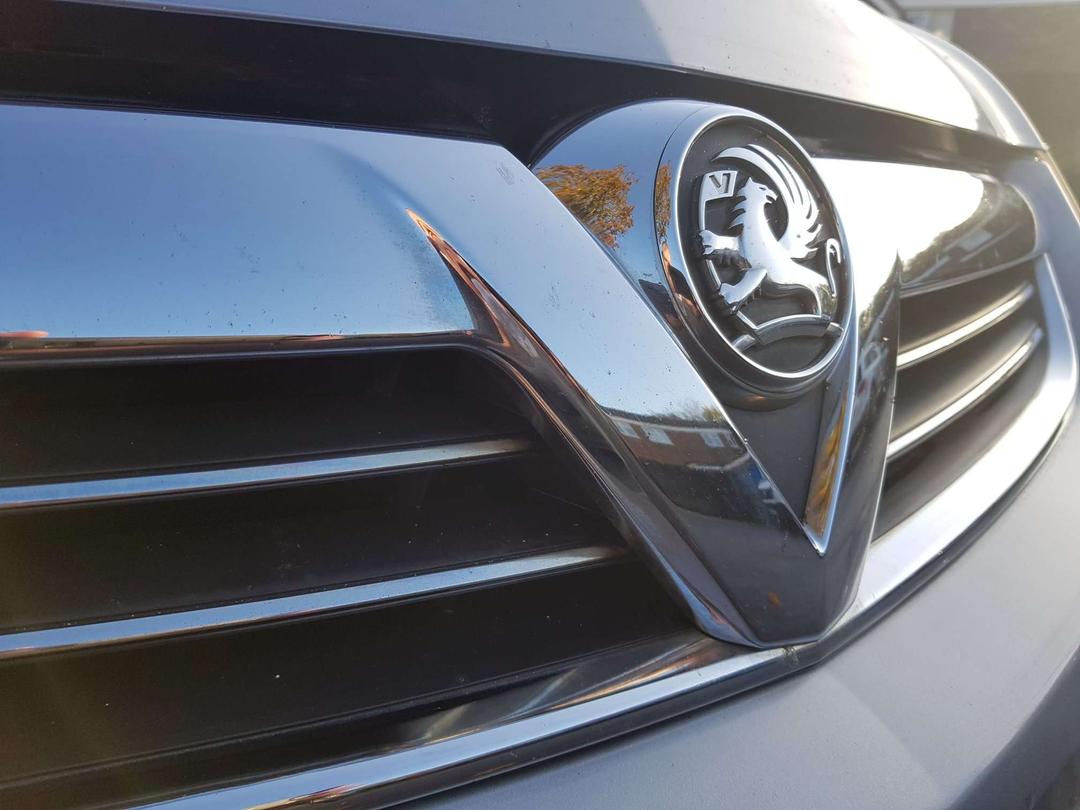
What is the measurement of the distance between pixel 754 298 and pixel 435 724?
0.42m

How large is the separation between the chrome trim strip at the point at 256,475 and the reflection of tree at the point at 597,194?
0.19 metres

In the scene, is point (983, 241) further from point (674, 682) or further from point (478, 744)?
point (478, 744)

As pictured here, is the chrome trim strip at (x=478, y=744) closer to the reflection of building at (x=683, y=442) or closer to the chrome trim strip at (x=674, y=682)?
the chrome trim strip at (x=674, y=682)

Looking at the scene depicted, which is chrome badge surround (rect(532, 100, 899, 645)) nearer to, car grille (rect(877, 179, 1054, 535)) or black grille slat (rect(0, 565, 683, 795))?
black grille slat (rect(0, 565, 683, 795))

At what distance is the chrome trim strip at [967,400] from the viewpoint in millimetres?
1060

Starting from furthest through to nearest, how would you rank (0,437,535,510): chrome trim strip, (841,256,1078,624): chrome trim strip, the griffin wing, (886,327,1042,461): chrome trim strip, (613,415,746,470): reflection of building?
(886,327,1042,461): chrome trim strip < (841,256,1078,624): chrome trim strip < the griffin wing < (613,415,746,470): reflection of building < (0,437,535,510): chrome trim strip

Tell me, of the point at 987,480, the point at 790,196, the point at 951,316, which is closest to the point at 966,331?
the point at 951,316

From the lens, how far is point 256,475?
1.94ft

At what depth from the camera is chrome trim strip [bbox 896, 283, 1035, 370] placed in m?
1.10

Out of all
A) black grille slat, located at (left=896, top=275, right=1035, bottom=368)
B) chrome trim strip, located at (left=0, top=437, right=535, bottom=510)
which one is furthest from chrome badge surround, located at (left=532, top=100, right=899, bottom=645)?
black grille slat, located at (left=896, top=275, right=1035, bottom=368)

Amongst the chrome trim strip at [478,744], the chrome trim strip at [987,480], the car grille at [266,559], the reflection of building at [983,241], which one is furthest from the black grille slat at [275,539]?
the reflection of building at [983,241]

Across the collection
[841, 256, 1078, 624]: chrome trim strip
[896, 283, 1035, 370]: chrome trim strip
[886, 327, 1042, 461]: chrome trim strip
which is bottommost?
[841, 256, 1078, 624]: chrome trim strip

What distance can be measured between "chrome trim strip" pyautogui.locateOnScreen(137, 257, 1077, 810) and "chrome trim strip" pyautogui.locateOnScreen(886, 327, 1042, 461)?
6 centimetres

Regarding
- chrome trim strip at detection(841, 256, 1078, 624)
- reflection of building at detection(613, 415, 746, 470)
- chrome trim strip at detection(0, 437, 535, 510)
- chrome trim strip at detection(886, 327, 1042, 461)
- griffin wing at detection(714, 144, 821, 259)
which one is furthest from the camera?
chrome trim strip at detection(886, 327, 1042, 461)
